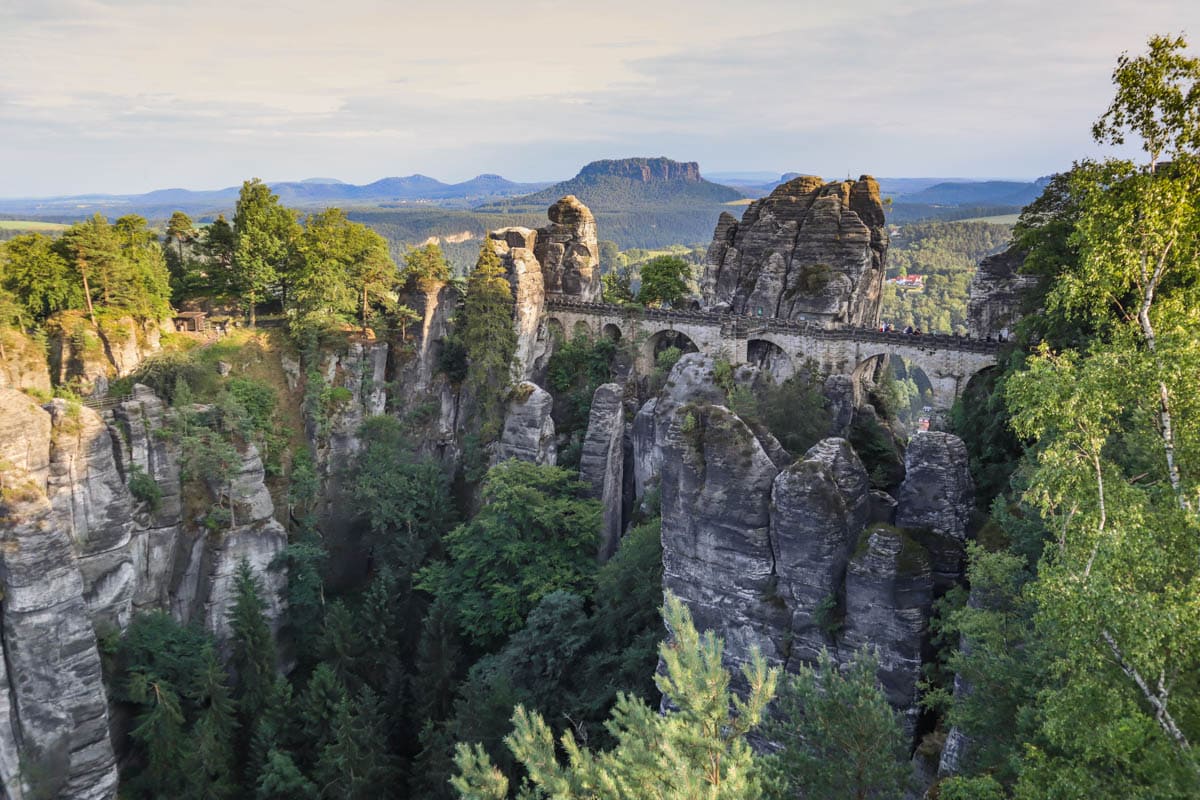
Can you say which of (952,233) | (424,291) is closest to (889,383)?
(424,291)

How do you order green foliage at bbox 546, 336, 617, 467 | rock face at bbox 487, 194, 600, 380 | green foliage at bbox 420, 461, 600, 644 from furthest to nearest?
1. rock face at bbox 487, 194, 600, 380
2. green foliage at bbox 546, 336, 617, 467
3. green foliage at bbox 420, 461, 600, 644

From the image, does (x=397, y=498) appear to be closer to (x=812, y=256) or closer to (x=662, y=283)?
(x=662, y=283)

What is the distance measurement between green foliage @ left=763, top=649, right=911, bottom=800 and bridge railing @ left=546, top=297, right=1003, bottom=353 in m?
23.6

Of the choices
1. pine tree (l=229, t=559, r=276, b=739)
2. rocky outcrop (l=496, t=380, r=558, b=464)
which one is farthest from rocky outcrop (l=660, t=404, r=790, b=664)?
pine tree (l=229, t=559, r=276, b=739)

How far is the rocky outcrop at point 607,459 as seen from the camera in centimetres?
3123

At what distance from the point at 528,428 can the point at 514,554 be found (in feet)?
24.4

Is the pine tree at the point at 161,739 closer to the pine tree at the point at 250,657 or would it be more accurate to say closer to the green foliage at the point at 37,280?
the pine tree at the point at 250,657

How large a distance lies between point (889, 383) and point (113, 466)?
125 ft

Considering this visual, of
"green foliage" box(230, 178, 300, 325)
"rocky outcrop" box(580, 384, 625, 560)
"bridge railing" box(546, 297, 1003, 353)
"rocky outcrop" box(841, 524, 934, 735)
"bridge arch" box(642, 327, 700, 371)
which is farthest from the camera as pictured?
"bridge arch" box(642, 327, 700, 371)

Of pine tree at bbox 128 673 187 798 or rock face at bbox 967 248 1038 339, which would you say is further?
rock face at bbox 967 248 1038 339

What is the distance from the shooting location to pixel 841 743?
12.2m

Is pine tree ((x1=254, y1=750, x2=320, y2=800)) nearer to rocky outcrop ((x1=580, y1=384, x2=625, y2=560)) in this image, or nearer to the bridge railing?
rocky outcrop ((x1=580, y1=384, x2=625, y2=560))

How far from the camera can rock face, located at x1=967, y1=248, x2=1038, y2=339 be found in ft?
104

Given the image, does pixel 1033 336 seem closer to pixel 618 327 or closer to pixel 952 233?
pixel 618 327
